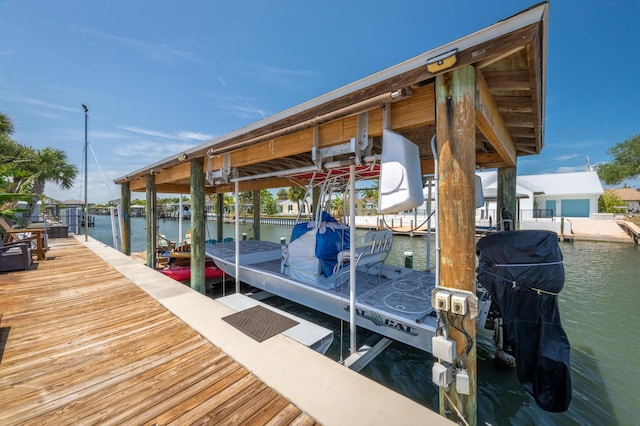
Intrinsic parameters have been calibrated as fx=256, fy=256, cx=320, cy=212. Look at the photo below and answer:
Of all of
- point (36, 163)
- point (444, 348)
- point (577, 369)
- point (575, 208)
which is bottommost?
point (577, 369)

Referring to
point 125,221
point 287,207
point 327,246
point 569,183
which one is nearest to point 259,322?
point 327,246

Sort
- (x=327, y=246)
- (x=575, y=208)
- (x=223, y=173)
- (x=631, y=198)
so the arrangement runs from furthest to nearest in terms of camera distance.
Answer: (x=631, y=198)
(x=575, y=208)
(x=223, y=173)
(x=327, y=246)

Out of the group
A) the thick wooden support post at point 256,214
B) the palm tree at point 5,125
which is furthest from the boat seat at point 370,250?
the palm tree at point 5,125

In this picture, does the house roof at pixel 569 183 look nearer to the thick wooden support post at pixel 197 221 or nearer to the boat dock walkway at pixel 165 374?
the thick wooden support post at pixel 197 221

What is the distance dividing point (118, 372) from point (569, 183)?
35.1 metres

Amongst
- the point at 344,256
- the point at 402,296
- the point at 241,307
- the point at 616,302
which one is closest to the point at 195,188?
the point at 241,307

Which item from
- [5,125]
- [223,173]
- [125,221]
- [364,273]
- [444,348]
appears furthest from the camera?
[5,125]

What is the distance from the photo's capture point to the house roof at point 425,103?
5.93 feet

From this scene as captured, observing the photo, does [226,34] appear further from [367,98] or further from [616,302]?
[616,302]

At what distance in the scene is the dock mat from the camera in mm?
2846

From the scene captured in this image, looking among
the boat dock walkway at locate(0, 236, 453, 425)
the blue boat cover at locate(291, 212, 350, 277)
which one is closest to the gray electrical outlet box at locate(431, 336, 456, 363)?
the boat dock walkway at locate(0, 236, 453, 425)

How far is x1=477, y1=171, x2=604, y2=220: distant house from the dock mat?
24267 mm

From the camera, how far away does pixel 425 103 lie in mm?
2344

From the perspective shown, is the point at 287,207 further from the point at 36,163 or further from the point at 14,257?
the point at 14,257
